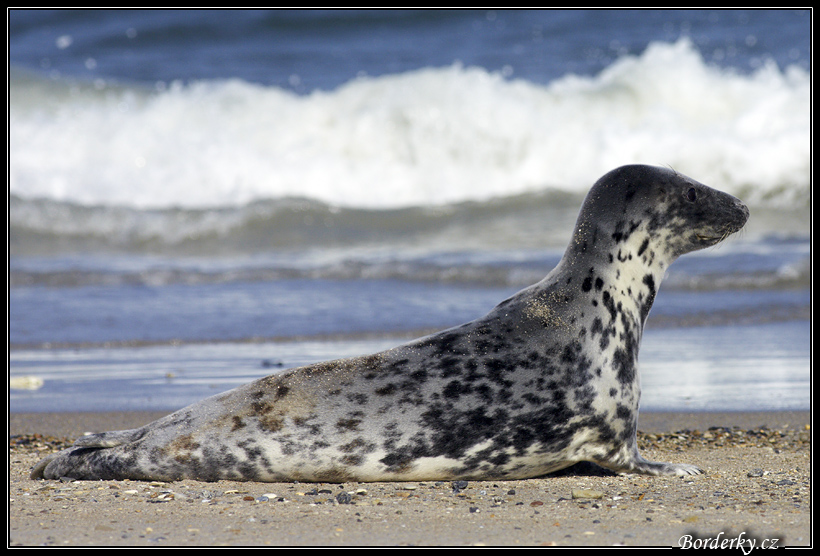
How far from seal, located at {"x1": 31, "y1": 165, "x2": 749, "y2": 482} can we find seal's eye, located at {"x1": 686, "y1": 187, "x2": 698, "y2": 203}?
0.38 metres

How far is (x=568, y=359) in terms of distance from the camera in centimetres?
366

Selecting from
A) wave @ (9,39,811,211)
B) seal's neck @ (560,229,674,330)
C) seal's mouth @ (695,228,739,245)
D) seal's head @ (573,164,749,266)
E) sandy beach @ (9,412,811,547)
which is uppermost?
wave @ (9,39,811,211)

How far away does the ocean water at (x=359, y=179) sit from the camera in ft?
22.6

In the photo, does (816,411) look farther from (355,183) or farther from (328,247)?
(355,183)

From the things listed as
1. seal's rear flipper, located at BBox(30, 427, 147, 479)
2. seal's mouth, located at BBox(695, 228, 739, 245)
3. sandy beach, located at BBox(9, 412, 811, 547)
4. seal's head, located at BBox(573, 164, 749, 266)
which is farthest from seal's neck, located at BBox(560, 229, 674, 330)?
seal's rear flipper, located at BBox(30, 427, 147, 479)

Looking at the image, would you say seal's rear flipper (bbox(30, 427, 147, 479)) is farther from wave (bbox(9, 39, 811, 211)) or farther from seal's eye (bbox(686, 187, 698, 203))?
wave (bbox(9, 39, 811, 211))

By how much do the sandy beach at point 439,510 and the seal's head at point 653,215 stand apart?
37.3 inches

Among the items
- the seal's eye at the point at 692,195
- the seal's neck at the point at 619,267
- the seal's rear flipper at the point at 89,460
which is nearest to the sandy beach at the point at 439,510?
the seal's rear flipper at the point at 89,460

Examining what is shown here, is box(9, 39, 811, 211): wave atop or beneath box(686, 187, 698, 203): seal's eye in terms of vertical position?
atop

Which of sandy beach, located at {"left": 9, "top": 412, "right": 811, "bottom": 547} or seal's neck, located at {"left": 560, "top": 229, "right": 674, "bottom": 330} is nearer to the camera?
sandy beach, located at {"left": 9, "top": 412, "right": 811, "bottom": 547}

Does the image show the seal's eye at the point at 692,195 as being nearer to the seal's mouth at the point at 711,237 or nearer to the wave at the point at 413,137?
the seal's mouth at the point at 711,237

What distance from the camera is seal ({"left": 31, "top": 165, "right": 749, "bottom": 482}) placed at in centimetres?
354

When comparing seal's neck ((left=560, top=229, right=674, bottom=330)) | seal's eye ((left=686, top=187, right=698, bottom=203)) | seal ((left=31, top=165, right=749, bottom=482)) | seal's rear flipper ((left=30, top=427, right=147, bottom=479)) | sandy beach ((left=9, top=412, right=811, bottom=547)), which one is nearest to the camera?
sandy beach ((left=9, top=412, right=811, bottom=547))

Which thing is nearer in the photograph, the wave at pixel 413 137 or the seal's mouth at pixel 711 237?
the seal's mouth at pixel 711 237
